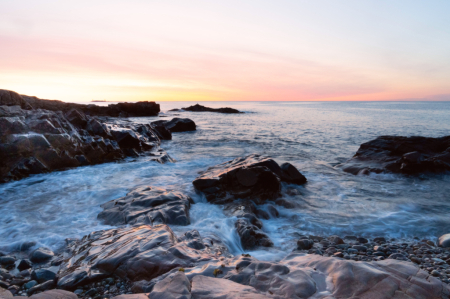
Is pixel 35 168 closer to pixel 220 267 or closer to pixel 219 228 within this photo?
pixel 219 228

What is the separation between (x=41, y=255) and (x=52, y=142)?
763 centimetres

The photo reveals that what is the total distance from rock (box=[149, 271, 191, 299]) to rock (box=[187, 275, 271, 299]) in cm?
8

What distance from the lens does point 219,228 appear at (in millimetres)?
5566

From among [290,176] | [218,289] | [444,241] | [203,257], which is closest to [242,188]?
[290,176]

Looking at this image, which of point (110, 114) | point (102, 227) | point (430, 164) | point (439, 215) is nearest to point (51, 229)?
point (102, 227)

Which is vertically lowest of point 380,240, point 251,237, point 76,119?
point 380,240

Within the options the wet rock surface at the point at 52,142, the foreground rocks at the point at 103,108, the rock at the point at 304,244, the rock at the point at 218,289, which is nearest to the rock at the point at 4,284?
the rock at the point at 218,289

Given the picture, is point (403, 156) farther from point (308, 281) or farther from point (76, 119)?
point (76, 119)

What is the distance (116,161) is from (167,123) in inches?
615

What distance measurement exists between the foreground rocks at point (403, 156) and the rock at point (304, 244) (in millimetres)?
7232

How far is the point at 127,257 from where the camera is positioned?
3.58m

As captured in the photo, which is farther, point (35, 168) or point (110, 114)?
point (110, 114)

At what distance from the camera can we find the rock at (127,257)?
333 centimetres

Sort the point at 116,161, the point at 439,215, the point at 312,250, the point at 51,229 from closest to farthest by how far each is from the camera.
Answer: the point at 312,250 < the point at 51,229 < the point at 439,215 < the point at 116,161
